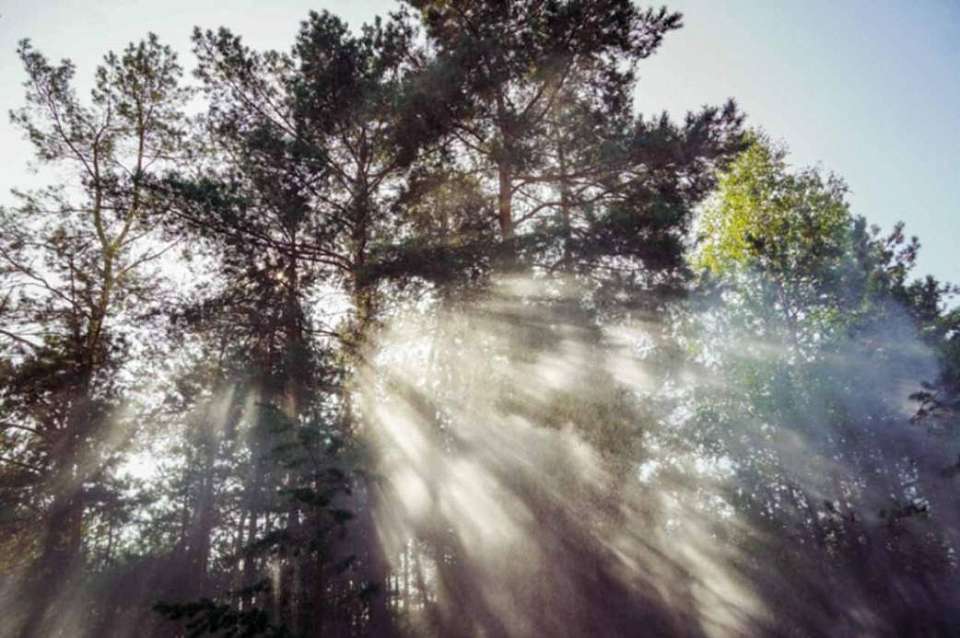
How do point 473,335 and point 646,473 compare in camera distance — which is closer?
point 473,335

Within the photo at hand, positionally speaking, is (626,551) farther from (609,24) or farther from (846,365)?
(609,24)

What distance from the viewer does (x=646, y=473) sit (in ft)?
41.4

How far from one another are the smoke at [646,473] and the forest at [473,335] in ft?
0.27

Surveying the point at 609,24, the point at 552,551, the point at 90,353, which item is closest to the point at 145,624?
the point at 90,353

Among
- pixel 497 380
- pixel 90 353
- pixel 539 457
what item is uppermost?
pixel 90 353

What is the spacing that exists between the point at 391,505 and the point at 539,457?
6175 mm

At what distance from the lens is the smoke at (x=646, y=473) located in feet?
29.0

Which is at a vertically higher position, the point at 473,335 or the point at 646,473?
the point at 473,335

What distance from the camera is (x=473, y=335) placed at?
10328mm

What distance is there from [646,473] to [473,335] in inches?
253

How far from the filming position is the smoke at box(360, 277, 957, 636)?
8828 millimetres

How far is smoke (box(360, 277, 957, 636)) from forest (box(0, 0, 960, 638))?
8 centimetres

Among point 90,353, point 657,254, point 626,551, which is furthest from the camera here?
point 90,353

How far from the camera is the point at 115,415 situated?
12.3 metres
